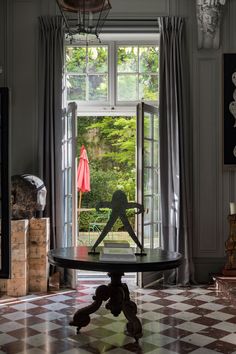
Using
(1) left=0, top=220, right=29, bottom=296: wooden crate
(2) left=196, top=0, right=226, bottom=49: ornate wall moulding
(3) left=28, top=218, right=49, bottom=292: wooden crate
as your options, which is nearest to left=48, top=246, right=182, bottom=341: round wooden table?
(1) left=0, top=220, right=29, bottom=296: wooden crate

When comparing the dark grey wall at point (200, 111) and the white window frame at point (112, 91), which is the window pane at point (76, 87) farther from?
the dark grey wall at point (200, 111)

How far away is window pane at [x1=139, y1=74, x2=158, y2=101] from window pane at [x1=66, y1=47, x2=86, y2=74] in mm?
764

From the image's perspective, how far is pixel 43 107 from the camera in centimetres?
631

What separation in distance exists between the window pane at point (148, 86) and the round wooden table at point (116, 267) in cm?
288

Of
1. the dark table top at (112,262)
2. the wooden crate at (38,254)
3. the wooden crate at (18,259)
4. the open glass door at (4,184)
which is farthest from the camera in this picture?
the wooden crate at (38,254)

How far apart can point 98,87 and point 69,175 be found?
49.4 inches

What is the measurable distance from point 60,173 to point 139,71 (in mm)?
1700

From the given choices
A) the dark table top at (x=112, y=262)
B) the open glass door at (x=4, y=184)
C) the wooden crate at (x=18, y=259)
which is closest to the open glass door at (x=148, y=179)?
the wooden crate at (x=18, y=259)

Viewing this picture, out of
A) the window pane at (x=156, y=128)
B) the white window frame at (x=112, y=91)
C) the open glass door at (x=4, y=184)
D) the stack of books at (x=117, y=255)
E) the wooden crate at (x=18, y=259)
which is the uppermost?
the white window frame at (x=112, y=91)

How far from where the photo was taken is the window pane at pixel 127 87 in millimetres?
6758

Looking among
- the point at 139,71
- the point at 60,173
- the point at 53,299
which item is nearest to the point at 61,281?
the point at 53,299

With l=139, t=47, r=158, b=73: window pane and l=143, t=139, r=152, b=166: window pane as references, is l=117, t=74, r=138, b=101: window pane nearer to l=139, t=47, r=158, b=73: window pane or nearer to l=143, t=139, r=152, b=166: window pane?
l=139, t=47, r=158, b=73: window pane

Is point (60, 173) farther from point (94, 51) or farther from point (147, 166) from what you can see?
point (94, 51)

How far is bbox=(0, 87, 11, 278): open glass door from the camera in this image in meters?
4.70
